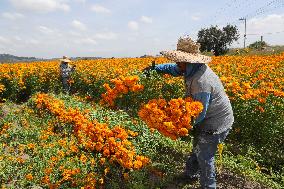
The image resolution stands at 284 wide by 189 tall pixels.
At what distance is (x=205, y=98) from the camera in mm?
4223

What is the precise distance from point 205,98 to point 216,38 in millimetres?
36007

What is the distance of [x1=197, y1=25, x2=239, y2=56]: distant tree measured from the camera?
39.2 meters

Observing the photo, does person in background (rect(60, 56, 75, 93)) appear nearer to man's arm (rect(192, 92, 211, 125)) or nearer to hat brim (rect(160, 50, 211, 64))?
hat brim (rect(160, 50, 211, 64))

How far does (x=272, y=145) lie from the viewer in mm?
6945

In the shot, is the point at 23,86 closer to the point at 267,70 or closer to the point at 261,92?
the point at 267,70

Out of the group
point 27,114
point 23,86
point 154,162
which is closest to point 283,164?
point 154,162

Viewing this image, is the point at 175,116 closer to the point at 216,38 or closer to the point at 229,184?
the point at 229,184

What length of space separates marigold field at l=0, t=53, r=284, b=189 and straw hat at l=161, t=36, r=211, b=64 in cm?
45

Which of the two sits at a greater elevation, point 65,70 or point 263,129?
point 65,70

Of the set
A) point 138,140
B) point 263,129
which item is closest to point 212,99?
point 138,140

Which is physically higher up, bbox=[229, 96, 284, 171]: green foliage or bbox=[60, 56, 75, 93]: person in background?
bbox=[60, 56, 75, 93]: person in background

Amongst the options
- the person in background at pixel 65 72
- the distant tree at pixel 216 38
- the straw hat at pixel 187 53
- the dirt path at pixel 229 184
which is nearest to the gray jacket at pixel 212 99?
the straw hat at pixel 187 53

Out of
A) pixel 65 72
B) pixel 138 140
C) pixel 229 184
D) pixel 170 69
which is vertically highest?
pixel 170 69

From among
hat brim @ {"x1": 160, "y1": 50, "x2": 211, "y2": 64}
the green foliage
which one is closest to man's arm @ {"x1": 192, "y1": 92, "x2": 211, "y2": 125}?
hat brim @ {"x1": 160, "y1": 50, "x2": 211, "y2": 64}
